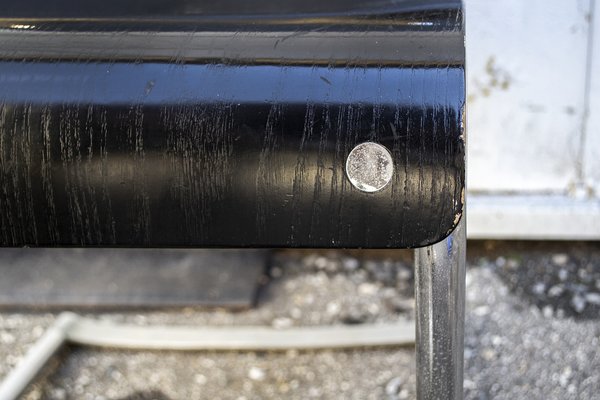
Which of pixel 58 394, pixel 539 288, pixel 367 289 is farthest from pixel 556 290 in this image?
pixel 58 394

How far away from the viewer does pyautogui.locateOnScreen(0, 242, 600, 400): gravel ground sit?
162 cm

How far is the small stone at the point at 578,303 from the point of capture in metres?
1.82

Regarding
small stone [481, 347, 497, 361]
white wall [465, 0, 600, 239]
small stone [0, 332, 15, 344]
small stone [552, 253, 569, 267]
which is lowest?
small stone [0, 332, 15, 344]

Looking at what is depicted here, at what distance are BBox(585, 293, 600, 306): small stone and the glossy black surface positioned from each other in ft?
4.67

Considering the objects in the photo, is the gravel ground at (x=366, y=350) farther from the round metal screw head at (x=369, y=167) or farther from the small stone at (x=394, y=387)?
the round metal screw head at (x=369, y=167)

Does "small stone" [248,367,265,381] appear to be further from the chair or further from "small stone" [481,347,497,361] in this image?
the chair

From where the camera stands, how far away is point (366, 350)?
1.75 meters

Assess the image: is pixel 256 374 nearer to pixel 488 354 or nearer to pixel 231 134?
pixel 488 354

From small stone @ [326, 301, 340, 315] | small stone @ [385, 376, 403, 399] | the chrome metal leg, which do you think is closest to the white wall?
small stone @ [326, 301, 340, 315]

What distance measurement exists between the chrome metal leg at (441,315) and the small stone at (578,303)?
1248 millimetres

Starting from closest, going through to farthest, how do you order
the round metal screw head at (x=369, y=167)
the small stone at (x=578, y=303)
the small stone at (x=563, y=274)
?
the round metal screw head at (x=369, y=167), the small stone at (x=578, y=303), the small stone at (x=563, y=274)

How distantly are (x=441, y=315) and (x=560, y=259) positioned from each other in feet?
5.00

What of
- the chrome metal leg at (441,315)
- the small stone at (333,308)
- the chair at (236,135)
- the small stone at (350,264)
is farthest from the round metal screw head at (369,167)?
the small stone at (350,264)

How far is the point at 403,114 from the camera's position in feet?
1.80
